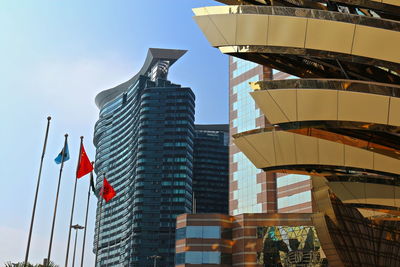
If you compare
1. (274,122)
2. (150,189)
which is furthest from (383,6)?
(150,189)

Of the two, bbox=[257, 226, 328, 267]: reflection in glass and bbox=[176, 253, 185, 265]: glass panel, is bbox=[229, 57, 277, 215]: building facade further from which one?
bbox=[176, 253, 185, 265]: glass panel

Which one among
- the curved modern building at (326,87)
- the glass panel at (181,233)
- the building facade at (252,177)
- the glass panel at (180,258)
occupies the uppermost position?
the building facade at (252,177)

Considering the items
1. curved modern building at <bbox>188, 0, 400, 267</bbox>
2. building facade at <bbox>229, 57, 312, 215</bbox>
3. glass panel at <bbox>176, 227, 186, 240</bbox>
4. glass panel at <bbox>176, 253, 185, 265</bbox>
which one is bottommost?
glass panel at <bbox>176, 253, 185, 265</bbox>

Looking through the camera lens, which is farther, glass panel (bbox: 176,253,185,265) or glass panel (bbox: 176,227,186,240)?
glass panel (bbox: 176,227,186,240)

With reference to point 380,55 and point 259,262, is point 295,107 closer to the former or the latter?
point 380,55

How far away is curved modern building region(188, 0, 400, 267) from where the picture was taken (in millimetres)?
21391

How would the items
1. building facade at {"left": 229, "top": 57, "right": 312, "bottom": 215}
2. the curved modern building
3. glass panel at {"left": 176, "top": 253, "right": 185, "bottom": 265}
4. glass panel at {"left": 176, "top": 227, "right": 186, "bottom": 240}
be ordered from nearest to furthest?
the curved modern building
glass panel at {"left": 176, "top": 253, "right": 185, "bottom": 265}
glass panel at {"left": 176, "top": 227, "right": 186, "bottom": 240}
building facade at {"left": 229, "top": 57, "right": 312, "bottom": 215}

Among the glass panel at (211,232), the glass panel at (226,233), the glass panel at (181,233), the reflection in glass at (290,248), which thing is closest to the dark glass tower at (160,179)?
the glass panel at (181,233)

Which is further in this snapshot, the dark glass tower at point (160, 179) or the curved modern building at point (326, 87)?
the dark glass tower at point (160, 179)

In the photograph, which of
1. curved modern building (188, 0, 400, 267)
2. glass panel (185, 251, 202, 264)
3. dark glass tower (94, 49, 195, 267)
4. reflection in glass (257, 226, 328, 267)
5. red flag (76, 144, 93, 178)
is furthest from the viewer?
dark glass tower (94, 49, 195, 267)

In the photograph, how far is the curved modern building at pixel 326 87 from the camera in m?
21.4

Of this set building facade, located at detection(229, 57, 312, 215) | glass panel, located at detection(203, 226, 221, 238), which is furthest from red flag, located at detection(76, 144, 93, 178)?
building facade, located at detection(229, 57, 312, 215)

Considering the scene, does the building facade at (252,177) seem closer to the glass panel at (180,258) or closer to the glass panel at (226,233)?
the glass panel at (226,233)

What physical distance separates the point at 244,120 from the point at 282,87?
65038 mm
